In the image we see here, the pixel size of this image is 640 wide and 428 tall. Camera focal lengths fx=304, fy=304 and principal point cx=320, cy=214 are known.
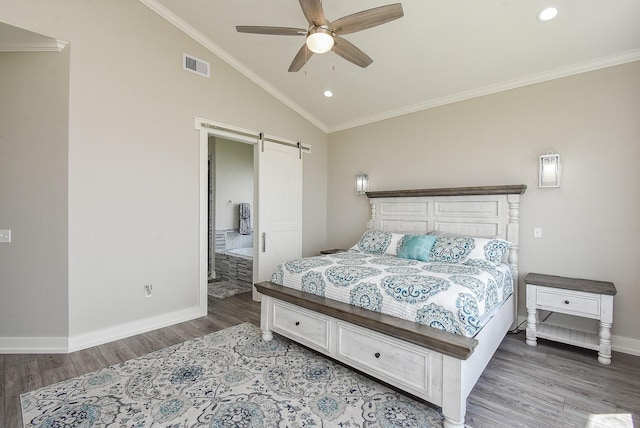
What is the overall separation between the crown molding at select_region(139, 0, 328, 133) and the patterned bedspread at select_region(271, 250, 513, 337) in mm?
2846

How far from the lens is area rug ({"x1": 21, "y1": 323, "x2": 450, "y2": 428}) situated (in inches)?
79.1

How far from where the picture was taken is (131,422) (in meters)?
1.99

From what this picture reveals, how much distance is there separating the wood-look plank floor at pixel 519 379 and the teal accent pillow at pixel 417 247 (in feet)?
3.93

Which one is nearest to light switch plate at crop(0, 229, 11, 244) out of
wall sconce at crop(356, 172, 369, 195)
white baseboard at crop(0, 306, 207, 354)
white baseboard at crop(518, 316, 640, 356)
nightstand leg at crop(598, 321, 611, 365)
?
white baseboard at crop(0, 306, 207, 354)

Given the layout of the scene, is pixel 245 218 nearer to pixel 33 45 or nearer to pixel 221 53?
pixel 221 53

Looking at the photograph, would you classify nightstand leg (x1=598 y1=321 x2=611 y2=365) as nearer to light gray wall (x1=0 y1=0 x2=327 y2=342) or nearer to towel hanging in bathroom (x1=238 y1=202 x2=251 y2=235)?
light gray wall (x1=0 y1=0 x2=327 y2=342)

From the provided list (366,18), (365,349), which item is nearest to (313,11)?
(366,18)

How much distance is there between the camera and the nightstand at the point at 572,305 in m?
2.77

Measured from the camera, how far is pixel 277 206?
15.8 ft

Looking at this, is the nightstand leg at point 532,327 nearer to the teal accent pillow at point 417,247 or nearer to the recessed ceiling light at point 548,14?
the teal accent pillow at point 417,247

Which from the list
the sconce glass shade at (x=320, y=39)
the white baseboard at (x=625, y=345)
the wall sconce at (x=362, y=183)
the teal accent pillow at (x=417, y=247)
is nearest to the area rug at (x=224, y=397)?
the teal accent pillow at (x=417, y=247)

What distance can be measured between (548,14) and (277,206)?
12.5ft

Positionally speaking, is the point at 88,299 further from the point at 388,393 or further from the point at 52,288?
the point at 388,393

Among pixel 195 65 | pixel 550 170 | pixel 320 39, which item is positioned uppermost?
pixel 195 65
